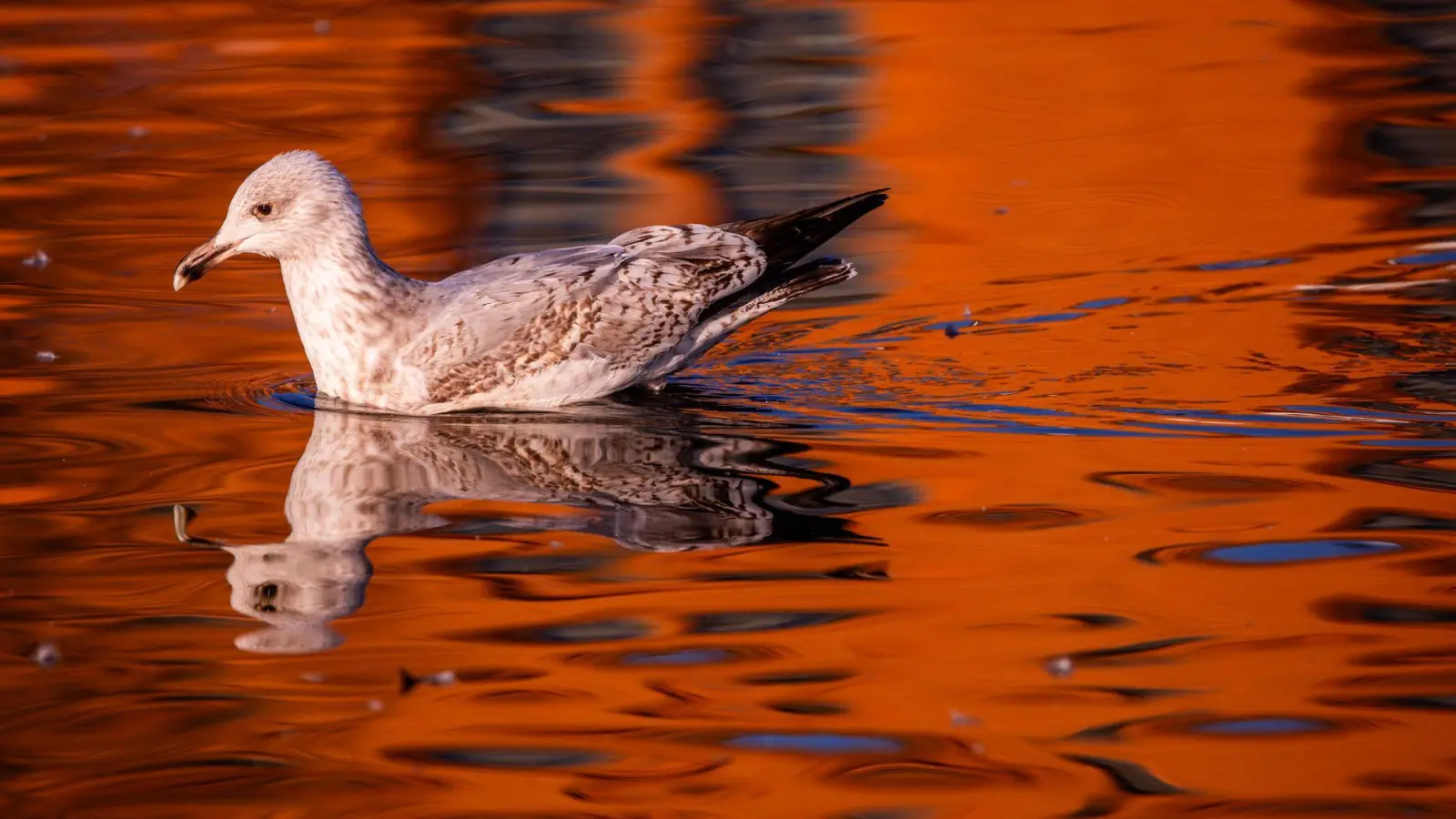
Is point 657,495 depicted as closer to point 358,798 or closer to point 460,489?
point 460,489

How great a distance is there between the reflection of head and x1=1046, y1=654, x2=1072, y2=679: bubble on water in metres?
1.82

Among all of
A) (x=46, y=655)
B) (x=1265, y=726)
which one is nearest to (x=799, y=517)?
(x=1265, y=726)

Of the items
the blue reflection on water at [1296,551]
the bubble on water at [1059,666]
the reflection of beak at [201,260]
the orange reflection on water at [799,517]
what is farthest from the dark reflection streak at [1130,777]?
the reflection of beak at [201,260]

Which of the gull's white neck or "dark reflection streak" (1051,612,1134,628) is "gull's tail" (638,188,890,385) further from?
"dark reflection streak" (1051,612,1134,628)

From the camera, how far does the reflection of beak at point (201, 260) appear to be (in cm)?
795

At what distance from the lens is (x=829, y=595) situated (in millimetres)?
5715

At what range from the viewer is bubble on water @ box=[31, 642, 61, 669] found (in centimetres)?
544

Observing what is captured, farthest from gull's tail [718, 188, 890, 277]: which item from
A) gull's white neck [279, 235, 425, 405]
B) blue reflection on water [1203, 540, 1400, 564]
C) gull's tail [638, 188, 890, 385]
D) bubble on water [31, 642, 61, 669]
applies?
bubble on water [31, 642, 61, 669]

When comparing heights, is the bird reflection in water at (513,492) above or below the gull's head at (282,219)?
below

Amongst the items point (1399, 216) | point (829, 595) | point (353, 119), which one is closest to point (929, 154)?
point (1399, 216)

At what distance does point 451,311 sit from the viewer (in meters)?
7.94

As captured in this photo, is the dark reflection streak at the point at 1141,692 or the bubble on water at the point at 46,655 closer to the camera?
the dark reflection streak at the point at 1141,692

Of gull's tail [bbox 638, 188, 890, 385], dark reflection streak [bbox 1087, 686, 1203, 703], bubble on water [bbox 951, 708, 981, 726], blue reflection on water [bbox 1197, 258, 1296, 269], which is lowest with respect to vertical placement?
bubble on water [bbox 951, 708, 981, 726]

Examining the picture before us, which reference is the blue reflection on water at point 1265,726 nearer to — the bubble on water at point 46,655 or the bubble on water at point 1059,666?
the bubble on water at point 1059,666
